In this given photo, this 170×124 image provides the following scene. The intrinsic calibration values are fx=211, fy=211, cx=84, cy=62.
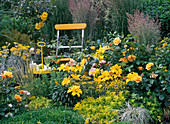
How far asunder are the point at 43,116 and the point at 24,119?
9.1 inches

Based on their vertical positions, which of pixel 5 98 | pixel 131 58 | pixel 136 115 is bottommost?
pixel 136 115

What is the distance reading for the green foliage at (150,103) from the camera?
2.95m

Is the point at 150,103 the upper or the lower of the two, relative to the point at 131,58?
lower

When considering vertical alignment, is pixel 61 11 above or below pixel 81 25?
above

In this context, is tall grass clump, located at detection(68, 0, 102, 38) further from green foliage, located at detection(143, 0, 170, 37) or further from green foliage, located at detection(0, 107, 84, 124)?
green foliage, located at detection(0, 107, 84, 124)

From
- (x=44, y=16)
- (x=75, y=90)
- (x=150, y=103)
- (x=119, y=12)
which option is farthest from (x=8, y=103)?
(x=119, y=12)

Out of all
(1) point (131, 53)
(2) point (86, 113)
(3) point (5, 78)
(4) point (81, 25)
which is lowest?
(2) point (86, 113)

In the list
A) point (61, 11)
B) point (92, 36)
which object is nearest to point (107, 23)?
point (92, 36)

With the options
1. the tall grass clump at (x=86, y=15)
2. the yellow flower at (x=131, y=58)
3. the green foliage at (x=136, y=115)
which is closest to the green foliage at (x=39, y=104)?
the green foliage at (x=136, y=115)

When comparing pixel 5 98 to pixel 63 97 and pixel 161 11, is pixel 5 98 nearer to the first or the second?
pixel 63 97

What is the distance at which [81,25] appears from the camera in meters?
5.29

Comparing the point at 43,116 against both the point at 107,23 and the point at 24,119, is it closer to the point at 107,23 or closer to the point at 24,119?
the point at 24,119

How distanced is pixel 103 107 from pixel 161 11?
4543 mm

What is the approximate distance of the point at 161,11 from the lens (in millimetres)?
6395
